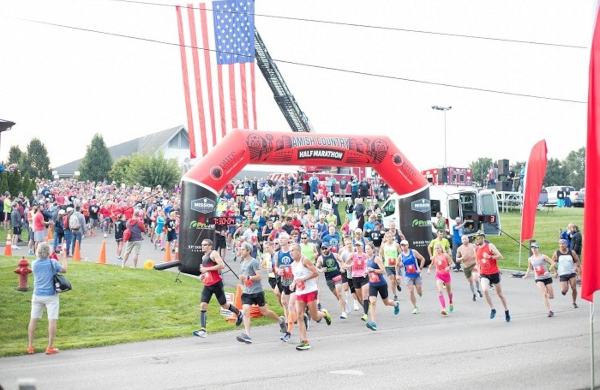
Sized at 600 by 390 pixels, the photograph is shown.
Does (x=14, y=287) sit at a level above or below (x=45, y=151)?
below

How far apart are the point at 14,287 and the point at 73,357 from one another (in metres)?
5.33

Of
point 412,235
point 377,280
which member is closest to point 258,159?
point 412,235

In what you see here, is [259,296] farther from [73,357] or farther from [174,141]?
[174,141]

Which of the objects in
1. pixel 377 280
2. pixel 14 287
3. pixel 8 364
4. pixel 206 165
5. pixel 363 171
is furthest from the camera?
pixel 363 171

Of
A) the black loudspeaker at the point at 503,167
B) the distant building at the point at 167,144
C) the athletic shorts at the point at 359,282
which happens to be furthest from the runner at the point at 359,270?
the distant building at the point at 167,144

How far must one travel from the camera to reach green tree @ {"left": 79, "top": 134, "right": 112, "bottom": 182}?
83.1 metres

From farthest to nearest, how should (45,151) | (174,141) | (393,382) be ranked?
(45,151) → (174,141) → (393,382)

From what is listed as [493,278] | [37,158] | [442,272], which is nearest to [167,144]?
[37,158]

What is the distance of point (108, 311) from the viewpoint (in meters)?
14.7

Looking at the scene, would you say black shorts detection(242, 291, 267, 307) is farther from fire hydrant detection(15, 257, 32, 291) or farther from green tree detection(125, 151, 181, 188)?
green tree detection(125, 151, 181, 188)

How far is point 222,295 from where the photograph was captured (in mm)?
12969

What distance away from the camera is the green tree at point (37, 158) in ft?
304

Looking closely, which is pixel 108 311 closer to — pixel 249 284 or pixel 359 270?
pixel 249 284

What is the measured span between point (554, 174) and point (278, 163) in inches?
2975
